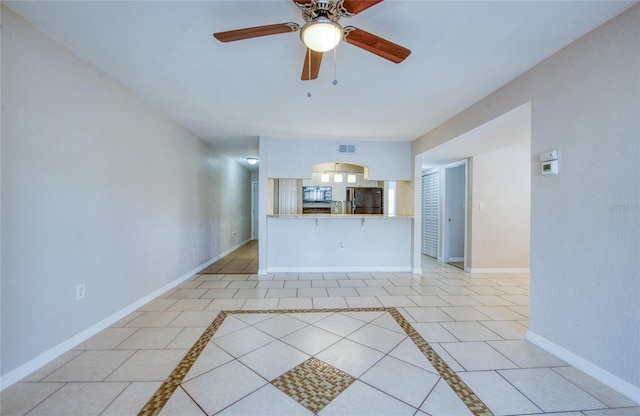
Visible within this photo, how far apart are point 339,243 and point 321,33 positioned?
366 cm

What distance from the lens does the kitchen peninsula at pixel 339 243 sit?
4.55 m

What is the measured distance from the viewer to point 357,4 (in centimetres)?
130

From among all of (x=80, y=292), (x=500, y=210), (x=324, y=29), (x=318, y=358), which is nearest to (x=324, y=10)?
(x=324, y=29)

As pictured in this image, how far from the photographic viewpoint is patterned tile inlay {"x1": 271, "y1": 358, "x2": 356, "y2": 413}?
154cm

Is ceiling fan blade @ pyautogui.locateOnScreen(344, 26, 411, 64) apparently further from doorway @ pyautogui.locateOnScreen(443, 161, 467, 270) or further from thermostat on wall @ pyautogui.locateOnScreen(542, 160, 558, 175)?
doorway @ pyautogui.locateOnScreen(443, 161, 467, 270)

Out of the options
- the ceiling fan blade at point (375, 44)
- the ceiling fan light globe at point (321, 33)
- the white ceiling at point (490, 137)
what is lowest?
the white ceiling at point (490, 137)

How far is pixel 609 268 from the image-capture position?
166 cm

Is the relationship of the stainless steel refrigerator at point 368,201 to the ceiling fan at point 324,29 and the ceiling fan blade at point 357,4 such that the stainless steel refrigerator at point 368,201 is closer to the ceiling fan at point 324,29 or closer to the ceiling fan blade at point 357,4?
the ceiling fan at point 324,29

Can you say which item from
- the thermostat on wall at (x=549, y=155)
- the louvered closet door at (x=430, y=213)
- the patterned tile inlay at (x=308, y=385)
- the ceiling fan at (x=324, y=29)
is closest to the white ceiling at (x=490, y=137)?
the thermostat on wall at (x=549, y=155)

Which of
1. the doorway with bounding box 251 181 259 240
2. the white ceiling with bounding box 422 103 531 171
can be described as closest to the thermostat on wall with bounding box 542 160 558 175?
the white ceiling with bounding box 422 103 531 171

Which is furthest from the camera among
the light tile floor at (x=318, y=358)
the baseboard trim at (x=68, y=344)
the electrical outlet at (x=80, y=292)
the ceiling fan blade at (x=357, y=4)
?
the electrical outlet at (x=80, y=292)

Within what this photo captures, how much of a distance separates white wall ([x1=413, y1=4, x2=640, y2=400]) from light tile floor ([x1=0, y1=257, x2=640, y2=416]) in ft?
0.91

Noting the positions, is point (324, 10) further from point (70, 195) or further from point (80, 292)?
point (80, 292)

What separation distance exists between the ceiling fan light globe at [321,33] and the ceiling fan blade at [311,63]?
17cm
